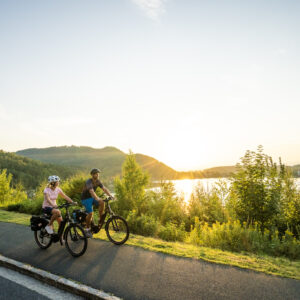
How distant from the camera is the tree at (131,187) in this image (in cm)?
1231

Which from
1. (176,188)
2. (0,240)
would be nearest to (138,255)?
(0,240)

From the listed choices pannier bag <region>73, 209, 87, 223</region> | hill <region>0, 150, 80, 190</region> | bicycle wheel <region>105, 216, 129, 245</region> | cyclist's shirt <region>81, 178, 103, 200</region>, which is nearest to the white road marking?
pannier bag <region>73, 209, 87, 223</region>

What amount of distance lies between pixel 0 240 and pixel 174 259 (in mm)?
5625

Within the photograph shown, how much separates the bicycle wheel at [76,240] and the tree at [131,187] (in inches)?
230

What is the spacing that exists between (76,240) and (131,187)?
6.86m

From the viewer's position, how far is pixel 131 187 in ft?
42.0

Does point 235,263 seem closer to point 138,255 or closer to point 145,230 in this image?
point 138,255

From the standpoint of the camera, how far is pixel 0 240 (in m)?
7.50

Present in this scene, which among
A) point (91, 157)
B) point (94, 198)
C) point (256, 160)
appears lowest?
point (94, 198)

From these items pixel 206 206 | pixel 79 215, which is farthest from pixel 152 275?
pixel 206 206

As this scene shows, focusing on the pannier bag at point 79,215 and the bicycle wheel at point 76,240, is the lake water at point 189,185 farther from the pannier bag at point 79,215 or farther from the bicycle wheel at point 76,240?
the bicycle wheel at point 76,240

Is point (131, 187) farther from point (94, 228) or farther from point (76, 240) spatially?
point (76, 240)

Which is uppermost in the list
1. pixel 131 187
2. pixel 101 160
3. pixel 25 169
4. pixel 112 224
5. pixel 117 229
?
pixel 101 160

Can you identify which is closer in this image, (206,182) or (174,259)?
(174,259)
